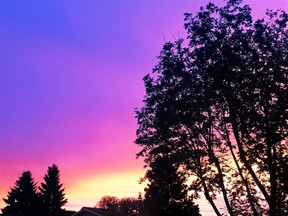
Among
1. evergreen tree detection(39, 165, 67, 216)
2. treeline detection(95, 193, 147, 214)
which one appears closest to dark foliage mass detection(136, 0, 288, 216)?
evergreen tree detection(39, 165, 67, 216)

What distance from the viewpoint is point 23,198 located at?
66.5 m

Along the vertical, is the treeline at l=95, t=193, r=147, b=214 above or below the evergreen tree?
above

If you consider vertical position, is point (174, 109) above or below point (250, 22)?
below

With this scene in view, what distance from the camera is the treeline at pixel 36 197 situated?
63.8 m

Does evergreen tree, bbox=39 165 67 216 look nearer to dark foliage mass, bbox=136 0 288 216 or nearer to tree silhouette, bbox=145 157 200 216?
tree silhouette, bbox=145 157 200 216

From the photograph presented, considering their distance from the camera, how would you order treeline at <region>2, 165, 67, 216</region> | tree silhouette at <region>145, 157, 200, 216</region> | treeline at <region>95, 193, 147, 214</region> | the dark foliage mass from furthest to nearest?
treeline at <region>95, 193, 147, 214</region> → treeline at <region>2, 165, 67, 216</region> → tree silhouette at <region>145, 157, 200, 216</region> → the dark foliage mass

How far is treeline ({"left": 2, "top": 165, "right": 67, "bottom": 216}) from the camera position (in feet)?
209

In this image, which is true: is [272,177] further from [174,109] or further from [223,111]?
[174,109]

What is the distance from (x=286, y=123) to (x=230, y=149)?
3.82m

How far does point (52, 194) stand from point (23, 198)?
5.34 m

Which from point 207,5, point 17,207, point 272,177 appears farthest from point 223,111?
point 17,207

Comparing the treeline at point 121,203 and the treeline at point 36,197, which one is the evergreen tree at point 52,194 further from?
the treeline at point 121,203

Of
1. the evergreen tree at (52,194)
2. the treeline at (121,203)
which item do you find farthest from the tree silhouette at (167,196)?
the treeline at (121,203)

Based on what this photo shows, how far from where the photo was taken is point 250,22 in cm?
2139
